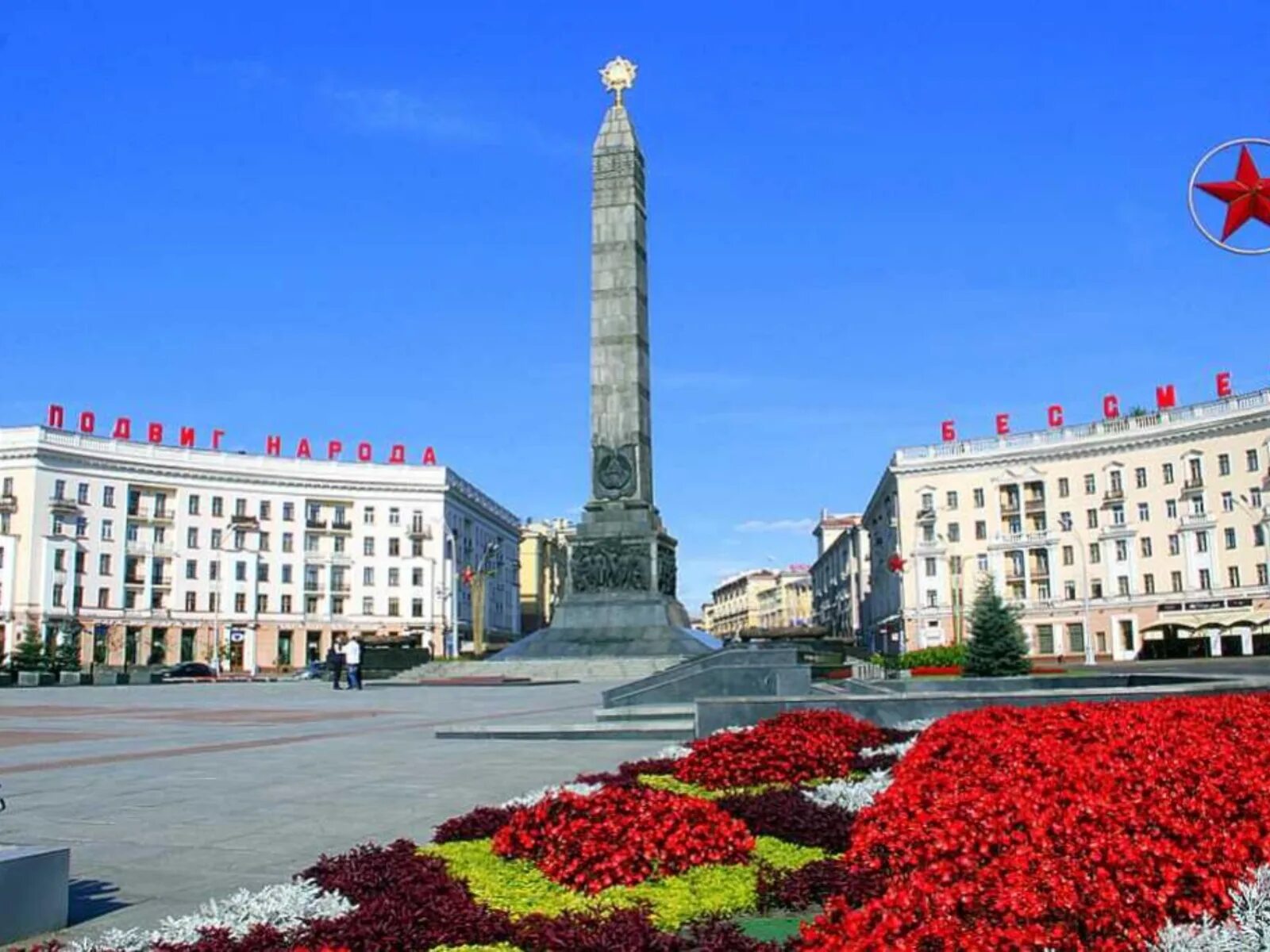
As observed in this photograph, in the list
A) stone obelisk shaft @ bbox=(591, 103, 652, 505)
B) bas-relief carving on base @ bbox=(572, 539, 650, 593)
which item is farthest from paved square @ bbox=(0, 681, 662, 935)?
stone obelisk shaft @ bbox=(591, 103, 652, 505)

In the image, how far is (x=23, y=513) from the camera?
232 ft

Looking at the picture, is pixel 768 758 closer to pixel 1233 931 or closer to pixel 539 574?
pixel 1233 931

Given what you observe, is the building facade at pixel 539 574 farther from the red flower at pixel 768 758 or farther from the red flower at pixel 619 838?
the red flower at pixel 619 838

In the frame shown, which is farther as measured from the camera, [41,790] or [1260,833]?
[41,790]

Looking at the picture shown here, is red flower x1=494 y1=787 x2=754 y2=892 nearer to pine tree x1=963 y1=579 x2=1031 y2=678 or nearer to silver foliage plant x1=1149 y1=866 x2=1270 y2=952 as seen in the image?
silver foliage plant x1=1149 y1=866 x2=1270 y2=952

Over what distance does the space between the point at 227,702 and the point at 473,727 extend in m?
13.5

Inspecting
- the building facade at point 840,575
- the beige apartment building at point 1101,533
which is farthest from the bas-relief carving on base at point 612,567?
the building facade at point 840,575

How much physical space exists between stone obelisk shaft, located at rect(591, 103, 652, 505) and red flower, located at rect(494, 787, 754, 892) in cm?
2726

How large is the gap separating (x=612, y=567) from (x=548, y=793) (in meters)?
25.8

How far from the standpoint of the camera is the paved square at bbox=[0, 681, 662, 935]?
247 inches

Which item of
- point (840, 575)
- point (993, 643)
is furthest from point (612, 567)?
point (840, 575)

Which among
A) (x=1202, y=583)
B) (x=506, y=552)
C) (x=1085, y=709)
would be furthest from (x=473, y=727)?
(x=506, y=552)

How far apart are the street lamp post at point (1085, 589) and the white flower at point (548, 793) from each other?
65609 millimetres

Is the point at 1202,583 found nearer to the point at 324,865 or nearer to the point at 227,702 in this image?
the point at 227,702
